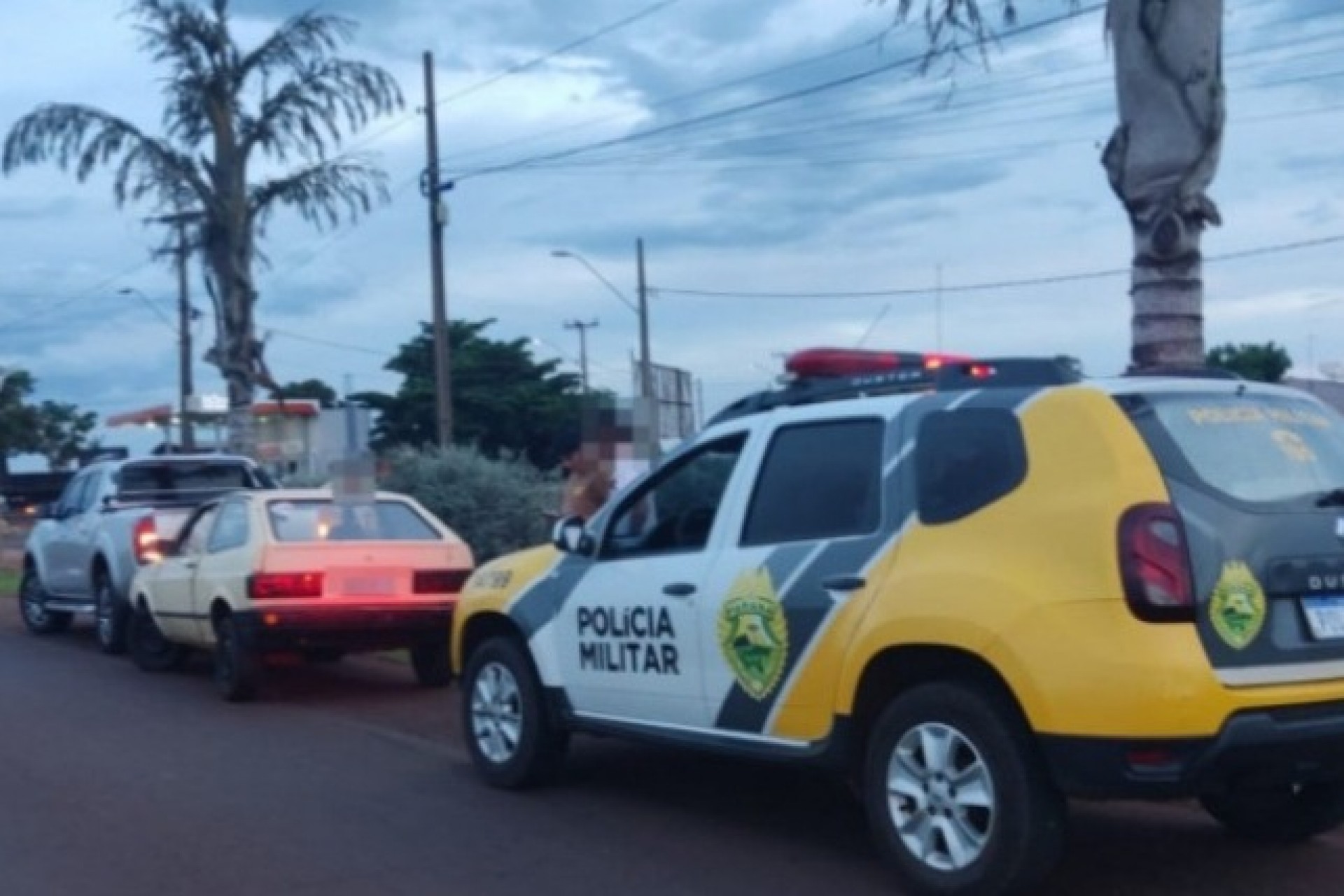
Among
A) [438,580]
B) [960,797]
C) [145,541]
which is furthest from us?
[145,541]

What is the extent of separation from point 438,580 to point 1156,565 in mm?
7607

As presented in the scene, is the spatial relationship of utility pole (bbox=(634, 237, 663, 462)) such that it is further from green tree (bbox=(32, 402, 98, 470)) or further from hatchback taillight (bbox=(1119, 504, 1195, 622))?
green tree (bbox=(32, 402, 98, 470))

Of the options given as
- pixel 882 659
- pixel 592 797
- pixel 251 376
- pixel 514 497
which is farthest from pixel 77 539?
pixel 882 659

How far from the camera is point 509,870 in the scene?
25.0 feet

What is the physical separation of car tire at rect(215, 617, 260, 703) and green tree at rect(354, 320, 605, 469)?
1415 inches

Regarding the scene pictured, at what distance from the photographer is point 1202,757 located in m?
6.02

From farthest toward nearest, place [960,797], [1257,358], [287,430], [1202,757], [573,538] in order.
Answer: [287,430], [1257,358], [573,538], [960,797], [1202,757]

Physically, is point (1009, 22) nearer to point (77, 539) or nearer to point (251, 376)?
point (77, 539)

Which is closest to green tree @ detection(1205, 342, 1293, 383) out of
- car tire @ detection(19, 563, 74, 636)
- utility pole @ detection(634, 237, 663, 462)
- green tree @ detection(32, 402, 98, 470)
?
utility pole @ detection(634, 237, 663, 462)

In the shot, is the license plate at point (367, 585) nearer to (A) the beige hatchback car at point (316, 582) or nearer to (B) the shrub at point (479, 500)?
(A) the beige hatchback car at point (316, 582)

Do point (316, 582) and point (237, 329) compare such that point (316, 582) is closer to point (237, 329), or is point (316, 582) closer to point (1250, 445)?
point (1250, 445)

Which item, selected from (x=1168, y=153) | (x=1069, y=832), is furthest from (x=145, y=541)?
(x=1069, y=832)

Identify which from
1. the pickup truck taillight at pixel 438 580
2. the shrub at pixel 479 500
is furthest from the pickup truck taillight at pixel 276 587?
the shrub at pixel 479 500

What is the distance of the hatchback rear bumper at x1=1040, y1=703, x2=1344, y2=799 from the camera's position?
6.03 meters
